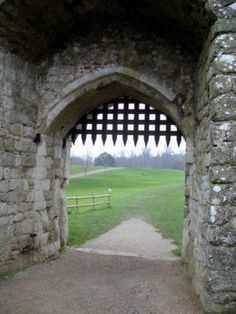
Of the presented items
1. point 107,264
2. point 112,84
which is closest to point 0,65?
point 112,84

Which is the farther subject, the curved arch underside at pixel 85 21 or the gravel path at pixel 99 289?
the curved arch underside at pixel 85 21

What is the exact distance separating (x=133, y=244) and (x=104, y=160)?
1728 inches

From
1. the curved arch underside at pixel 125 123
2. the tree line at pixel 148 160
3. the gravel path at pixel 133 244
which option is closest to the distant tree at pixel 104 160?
the tree line at pixel 148 160

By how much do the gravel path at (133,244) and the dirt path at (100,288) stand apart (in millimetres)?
701

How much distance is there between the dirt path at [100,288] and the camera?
12.5 ft

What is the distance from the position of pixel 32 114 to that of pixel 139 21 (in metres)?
2.06

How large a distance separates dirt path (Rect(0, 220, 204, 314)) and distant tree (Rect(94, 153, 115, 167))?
45.8 metres

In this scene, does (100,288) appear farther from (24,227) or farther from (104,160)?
(104,160)

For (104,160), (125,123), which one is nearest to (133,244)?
(125,123)

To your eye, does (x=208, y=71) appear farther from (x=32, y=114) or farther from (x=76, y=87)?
(x=32, y=114)

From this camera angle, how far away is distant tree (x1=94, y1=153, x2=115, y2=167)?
51875mm

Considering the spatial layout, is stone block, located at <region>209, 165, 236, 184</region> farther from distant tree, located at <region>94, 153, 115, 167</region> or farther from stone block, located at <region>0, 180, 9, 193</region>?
distant tree, located at <region>94, 153, 115, 167</region>

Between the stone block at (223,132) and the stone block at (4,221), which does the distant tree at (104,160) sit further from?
the stone block at (223,132)

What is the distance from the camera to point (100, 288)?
4484 millimetres
